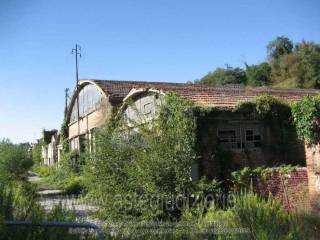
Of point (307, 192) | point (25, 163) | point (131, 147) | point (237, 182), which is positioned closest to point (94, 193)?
point (131, 147)

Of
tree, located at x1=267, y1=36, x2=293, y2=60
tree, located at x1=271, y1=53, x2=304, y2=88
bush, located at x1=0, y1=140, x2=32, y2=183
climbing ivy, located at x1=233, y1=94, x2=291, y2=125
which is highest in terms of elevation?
tree, located at x1=267, y1=36, x2=293, y2=60

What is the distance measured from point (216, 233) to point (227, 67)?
71.8 metres

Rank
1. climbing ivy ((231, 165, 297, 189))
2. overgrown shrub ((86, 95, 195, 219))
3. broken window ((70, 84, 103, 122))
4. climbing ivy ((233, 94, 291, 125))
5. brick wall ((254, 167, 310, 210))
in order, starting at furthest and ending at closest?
broken window ((70, 84, 103, 122)), climbing ivy ((233, 94, 291, 125)), climbing ivy ((231, 165, 297, 189)), overgrown shrub ((86, 95, 195, 219)), brick wall ((254, 167, 310, 210))

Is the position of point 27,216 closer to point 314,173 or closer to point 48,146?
point 314,173

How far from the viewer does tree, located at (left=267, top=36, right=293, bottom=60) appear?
7556 centimetres

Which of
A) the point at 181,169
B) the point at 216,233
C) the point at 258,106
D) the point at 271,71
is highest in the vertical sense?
the point at 271,71

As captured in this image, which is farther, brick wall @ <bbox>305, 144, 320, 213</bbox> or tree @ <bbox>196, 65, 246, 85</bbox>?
tree @ <bbox>196, 65, 246, 85</bbox>

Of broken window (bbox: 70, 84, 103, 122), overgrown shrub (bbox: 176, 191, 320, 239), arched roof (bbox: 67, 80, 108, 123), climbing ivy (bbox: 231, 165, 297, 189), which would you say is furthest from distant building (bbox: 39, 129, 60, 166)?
overgrown shrub (bbox: 176, 191, 320, 239)

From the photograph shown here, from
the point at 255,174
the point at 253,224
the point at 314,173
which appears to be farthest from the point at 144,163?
the point at 253,224

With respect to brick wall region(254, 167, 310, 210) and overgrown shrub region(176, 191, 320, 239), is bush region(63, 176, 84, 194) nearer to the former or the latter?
brick wall region(254, 167, 310, 210)

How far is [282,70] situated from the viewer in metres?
66.1

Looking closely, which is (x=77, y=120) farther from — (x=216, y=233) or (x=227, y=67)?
(x=227, y=67)

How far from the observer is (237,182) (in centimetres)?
1443

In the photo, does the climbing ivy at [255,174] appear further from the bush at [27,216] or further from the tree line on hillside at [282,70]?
the tree line on hillside at [282,70]
